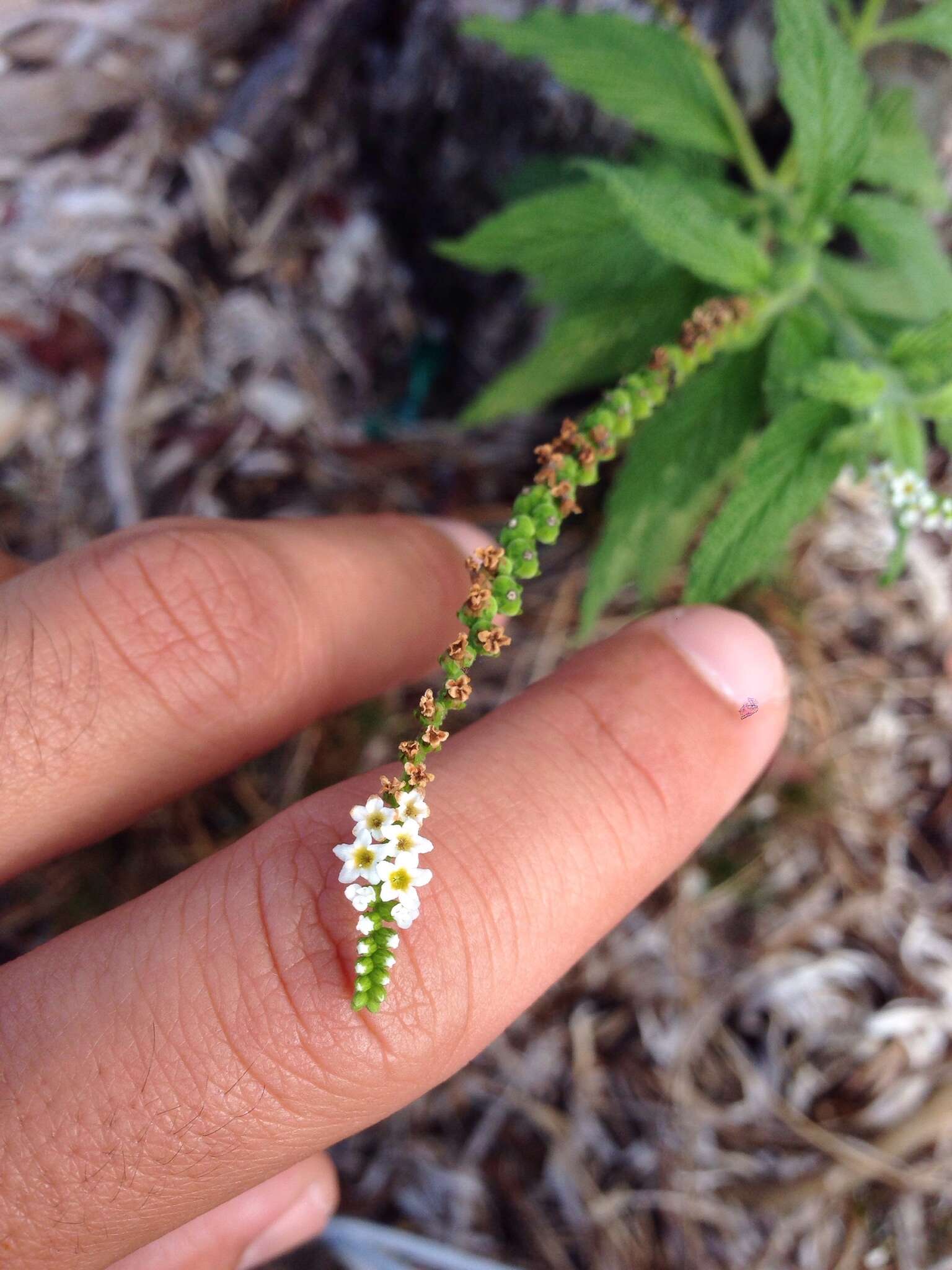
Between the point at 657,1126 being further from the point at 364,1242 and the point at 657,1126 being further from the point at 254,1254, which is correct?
the point at 254,1254

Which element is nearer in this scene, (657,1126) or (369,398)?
(657,1126)

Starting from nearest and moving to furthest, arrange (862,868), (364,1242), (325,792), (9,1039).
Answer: (9,1039), (325,792), (364,1242), (862,868)

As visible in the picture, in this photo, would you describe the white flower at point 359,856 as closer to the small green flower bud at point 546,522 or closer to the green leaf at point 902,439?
the small green flower bud at point 546,522

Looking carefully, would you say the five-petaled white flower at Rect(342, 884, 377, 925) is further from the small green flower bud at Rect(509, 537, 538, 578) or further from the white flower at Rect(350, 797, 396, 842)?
the small green flower bud at Rect(509, 537, 538, 578)

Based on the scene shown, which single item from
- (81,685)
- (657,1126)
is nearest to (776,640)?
(657,1126)

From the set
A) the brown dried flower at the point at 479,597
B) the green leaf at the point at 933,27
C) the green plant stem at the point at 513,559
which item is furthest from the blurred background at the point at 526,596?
the brown dried flower at the point at 479,597

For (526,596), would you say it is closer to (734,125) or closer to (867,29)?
(734,125)
